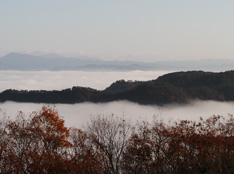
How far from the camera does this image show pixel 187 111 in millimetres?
198500

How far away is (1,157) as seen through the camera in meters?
34.5

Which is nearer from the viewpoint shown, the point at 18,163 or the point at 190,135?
the point at 18,163

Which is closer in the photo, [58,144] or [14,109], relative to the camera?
[58,144]

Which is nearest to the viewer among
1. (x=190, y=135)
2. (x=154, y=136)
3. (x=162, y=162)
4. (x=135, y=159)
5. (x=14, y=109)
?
(x=162, y=162)

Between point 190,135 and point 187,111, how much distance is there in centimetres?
16484

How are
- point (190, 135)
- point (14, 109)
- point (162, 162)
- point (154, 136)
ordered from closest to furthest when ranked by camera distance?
point (162, 162)
point (190, 135)
point (154, 136)
point (14, 109)

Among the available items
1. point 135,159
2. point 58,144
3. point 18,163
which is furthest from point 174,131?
point 18,163

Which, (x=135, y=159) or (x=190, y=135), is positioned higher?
(x=190, y=135)

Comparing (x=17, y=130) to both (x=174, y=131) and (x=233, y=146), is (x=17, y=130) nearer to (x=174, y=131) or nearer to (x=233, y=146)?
(x=174, y=131)

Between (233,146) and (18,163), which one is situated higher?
(233,146)

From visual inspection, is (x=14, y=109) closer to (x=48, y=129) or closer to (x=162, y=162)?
(x=48, y=129)

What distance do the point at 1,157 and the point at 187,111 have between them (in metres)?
174

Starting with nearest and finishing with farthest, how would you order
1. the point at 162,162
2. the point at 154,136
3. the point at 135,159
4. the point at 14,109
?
the point at 162,162, the point at 135,159, the point at 154,136, the point at 14,109

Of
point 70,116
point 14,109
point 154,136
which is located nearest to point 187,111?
point 70,116
